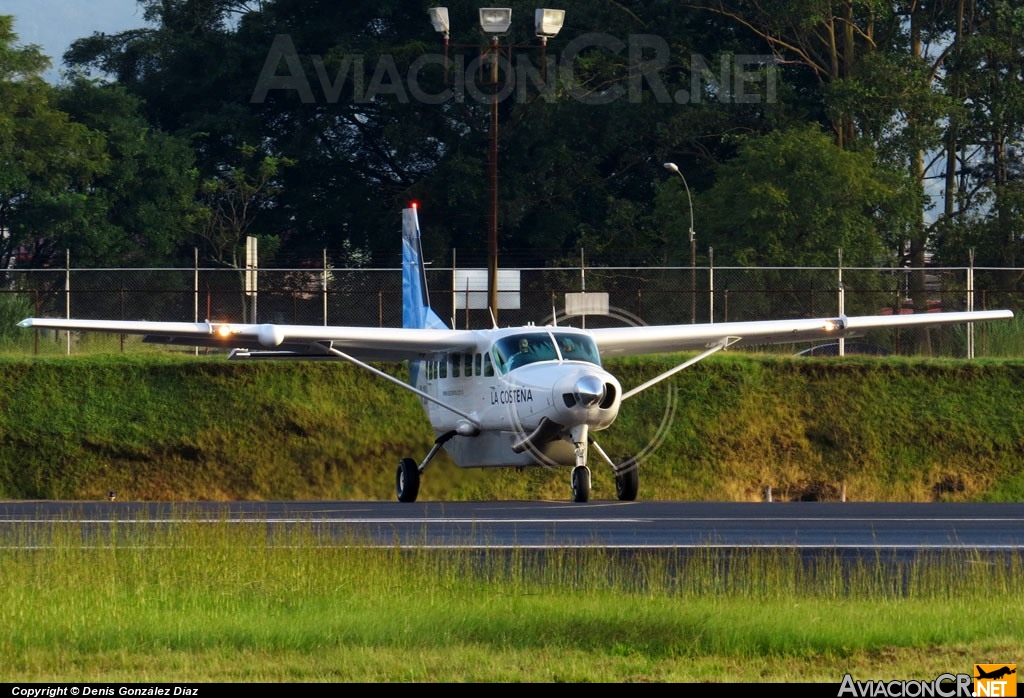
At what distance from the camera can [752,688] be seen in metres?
8.74

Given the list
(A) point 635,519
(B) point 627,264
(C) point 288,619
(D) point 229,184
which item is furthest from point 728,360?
(D) point 229,184

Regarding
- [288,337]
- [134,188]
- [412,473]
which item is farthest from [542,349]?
[134,188]

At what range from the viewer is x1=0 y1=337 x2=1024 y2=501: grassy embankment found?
2795 centimetres

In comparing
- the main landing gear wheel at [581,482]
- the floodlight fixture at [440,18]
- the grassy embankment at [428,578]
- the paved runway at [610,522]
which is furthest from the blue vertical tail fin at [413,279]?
the main landing gear wheel at [581,482]

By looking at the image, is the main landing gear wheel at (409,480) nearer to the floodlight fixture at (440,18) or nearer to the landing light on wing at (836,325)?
the landing light on wing at (836,325)

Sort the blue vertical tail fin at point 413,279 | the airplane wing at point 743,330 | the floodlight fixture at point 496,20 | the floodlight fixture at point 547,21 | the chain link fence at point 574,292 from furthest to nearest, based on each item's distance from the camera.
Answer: the chain link fence at point 574,292 < the floodlight fixture at point 547,21 < the blue vertical tail fin at point 413,279 < the floodlight fixture at point 496,20 < the airplane wing at point 743,330

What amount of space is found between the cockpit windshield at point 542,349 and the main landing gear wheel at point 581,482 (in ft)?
5.36

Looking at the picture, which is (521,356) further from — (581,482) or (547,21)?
A: (547,21)

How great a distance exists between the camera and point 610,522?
19.2 metres

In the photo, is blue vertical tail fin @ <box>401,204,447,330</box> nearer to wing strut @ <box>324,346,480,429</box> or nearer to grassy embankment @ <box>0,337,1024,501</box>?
grassy embankment @ <box>0,337,1024,501</box>

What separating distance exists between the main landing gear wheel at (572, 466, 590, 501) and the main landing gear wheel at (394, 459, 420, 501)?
377cm

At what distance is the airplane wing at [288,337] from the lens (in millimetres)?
24172

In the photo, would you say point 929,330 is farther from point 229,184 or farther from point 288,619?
point 288,619

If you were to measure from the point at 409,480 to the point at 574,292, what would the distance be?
41.7ft
